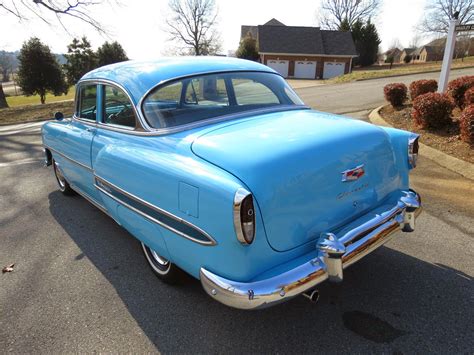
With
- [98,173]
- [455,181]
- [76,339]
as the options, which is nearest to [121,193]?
[98,173]

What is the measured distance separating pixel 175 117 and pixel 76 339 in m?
1.70

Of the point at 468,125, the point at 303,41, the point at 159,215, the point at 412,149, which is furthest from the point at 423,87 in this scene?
the point at 303,41

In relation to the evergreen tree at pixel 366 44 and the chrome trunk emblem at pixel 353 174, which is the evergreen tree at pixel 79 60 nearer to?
the evergreen tree at pixel 366 44

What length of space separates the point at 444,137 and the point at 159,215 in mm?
5600

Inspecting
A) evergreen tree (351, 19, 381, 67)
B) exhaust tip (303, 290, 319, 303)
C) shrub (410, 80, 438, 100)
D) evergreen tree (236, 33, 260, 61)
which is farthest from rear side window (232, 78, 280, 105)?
evergreen tree (351, 19, 381, 67)

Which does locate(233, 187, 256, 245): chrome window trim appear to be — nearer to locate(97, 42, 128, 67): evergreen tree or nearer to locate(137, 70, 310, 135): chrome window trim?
locate(137, 70, 310, 135): chrome window trim

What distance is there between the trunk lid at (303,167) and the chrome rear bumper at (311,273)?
0.13 meters

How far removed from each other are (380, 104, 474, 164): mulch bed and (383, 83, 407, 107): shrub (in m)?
0.75

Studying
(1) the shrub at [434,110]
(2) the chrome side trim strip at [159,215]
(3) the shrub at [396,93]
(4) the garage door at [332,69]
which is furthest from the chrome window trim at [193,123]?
(4) the garage door at [332,69]

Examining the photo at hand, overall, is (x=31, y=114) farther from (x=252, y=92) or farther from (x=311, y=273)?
(x=311, y=273)

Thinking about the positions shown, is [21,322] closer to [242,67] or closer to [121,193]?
[121,193]

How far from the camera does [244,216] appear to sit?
1832 mm

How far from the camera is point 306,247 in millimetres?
2119

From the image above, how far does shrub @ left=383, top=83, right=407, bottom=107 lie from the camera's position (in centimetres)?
865
